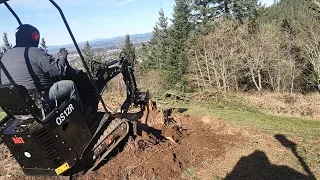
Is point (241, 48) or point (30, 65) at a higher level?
point (30, 65)

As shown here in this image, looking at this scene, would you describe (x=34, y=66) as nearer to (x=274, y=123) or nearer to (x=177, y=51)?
(x=274, y=123)

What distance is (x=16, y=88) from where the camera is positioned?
13.6ft

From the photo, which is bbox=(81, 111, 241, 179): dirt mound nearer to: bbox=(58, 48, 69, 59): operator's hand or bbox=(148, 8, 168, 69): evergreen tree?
bbox=(58, 48, 69, 59): operator's hand

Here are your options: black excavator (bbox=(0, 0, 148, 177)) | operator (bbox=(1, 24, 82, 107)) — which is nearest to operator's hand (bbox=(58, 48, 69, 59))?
operator (bbox=(1, 24, 82, 107))

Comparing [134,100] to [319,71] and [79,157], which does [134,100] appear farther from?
[319,71]

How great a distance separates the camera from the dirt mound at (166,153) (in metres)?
5.91

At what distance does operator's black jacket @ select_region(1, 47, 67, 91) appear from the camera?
4734 mm

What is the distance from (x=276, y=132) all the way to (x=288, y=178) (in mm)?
2315

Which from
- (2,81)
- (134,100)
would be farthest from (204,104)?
(2,81)

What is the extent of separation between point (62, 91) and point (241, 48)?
2792 cm

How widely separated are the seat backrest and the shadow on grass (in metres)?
3.42

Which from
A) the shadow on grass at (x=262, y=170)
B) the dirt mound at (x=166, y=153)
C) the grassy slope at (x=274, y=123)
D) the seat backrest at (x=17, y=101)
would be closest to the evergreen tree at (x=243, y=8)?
the grassy slope at (x=274, y=123)

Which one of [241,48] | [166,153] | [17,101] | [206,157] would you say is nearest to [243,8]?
[241,48]

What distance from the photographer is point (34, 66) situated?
4.80 m
